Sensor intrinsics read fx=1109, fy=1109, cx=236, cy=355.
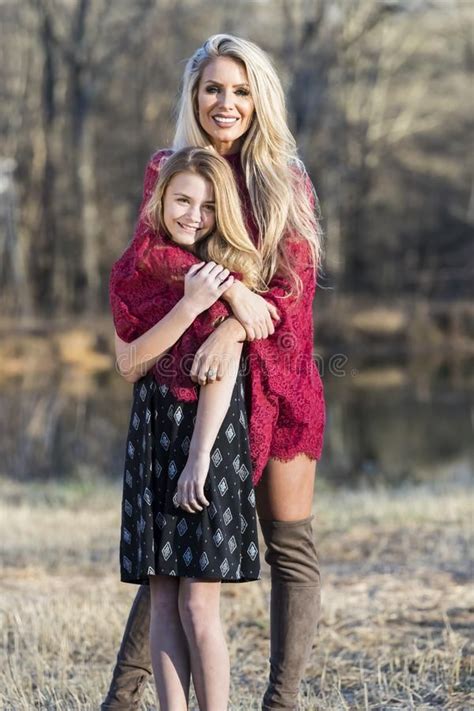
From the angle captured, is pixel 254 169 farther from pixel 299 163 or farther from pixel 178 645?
pixel 178 645

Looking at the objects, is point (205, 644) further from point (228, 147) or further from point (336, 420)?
point (336, 420)

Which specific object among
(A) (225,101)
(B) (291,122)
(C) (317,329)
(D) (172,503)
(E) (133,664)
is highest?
(B) (291,122)

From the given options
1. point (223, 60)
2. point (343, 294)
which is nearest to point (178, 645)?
point (223, 60)

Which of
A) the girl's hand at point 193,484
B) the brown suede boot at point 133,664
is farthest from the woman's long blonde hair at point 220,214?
the brown suede boot at point 133,664

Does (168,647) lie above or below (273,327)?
below

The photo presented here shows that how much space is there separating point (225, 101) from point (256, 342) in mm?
662

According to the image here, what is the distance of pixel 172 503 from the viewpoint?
111 inches

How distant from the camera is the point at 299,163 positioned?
315 cm

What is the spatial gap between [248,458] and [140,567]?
0.40m

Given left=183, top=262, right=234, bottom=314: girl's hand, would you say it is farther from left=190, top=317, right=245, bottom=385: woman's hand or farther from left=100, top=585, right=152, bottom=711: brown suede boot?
left=100, top=585, right=152, bottom=711: brown suede boot

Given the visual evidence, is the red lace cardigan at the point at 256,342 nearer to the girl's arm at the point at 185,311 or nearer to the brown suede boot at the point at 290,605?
the girl's arm at the point at 185,311

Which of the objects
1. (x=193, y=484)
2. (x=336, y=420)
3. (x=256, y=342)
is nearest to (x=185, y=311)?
(x=256, y=342)

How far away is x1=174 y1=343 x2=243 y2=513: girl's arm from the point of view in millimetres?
2770

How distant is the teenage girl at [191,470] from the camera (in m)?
2.81
